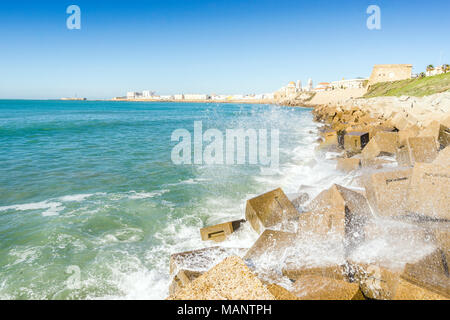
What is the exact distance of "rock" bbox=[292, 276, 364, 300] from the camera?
7.38ft

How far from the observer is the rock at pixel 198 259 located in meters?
3.69

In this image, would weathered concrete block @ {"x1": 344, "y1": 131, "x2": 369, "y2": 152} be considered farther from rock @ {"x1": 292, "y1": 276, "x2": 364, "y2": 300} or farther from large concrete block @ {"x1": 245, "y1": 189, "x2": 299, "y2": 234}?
rock @ {"x1": 292, "y1": 276, "x2": 364, "y2": 300}

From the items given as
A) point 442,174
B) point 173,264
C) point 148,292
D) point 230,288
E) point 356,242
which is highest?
point 442,174

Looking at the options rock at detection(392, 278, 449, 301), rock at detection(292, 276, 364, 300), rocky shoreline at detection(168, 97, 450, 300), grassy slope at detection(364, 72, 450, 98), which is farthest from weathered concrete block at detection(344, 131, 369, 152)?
grassy slope at detection(364, 72, 450, 98)

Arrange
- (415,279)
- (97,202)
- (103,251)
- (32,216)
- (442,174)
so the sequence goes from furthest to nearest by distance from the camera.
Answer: (97,202) < (32,216) < (103,251) < (442,174) < (415,279)

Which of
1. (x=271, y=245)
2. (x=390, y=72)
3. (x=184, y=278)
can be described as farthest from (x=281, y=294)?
(x=390, y=72)

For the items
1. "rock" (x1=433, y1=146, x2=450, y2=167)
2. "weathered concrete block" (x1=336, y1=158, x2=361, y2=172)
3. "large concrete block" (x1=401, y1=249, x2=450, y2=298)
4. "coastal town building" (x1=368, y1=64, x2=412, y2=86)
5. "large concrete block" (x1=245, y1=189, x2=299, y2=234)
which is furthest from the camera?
"coastal town building" (x1=368, y1=64, x2=412, y2=86)

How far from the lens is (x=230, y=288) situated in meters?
2.04

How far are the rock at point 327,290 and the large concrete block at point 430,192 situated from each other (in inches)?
99.5

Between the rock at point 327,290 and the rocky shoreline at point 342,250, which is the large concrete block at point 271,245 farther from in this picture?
the rock at point 327,290

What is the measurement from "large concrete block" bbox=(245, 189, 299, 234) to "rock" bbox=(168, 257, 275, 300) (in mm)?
2763

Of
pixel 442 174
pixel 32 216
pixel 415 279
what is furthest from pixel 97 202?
pixel 442 174
